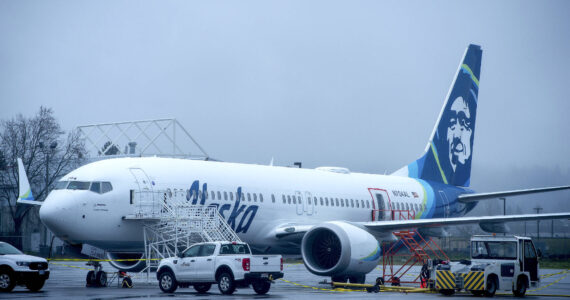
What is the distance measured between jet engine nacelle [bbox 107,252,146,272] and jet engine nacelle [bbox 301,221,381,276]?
578 cm

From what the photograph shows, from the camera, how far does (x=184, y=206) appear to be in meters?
26.7

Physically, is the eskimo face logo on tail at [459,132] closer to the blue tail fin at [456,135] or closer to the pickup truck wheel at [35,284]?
the blue tail fin at [456,135]

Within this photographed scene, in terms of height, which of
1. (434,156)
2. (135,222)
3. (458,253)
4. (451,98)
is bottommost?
Result: (458,253)

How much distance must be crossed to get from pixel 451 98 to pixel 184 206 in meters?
19.3

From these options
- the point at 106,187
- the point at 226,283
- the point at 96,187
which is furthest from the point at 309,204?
the point at 226,283

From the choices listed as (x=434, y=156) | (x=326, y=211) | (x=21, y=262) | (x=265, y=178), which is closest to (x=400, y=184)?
(x=434, y=156)

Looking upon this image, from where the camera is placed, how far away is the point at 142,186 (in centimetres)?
2617

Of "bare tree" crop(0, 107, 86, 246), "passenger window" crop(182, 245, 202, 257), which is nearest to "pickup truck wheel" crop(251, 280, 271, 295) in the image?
"passenger window" crop(182, 245, 202, 257)

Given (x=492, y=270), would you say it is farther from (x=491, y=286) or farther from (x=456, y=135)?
(x=456, y=135)

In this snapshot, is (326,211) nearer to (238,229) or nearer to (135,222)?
(238,229)

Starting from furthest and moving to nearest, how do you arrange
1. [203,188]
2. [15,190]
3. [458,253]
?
[458,253], [15,190], [203,188]

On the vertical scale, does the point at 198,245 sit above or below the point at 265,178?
below

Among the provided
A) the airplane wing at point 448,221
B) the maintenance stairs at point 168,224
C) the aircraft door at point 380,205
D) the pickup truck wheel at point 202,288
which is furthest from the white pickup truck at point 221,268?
the aircraft door at point 380,205

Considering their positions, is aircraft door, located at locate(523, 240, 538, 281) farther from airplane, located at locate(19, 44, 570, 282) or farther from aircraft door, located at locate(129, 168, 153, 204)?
aircraft door, located at locate(129, 168, 153, 204)
